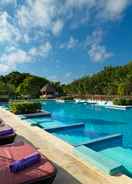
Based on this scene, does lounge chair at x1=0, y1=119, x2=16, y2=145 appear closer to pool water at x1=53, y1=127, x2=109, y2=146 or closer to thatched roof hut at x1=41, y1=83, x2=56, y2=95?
pool water at x1=53, y1=127, x2=109, y2=146

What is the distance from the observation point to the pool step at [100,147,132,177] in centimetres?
658

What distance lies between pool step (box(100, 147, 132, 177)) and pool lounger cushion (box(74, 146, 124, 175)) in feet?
5.25

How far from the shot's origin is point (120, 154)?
734 centimetres

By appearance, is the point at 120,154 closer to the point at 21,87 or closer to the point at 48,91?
the point at 21,87

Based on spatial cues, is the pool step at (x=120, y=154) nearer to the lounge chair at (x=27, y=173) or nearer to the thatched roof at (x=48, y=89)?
the lounge chair at (x=27, y=173)

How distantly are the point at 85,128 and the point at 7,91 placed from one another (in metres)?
25.7

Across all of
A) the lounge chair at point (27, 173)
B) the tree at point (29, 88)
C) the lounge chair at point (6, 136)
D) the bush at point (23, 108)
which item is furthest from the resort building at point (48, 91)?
the lounge chair at point (27, 173)

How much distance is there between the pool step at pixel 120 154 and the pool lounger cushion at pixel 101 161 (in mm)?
1600

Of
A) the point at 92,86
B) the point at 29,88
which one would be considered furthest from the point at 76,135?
the point at 29,88

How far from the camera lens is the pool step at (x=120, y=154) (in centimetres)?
658

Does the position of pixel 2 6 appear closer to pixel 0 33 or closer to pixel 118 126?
pixel 0 33

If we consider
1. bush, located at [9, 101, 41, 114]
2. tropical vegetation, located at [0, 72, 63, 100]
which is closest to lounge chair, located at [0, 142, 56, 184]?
bush, located at [9, 101, 41, 114]

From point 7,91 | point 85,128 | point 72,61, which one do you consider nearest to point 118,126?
point 85,128

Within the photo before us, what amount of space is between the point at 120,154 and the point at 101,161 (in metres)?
2.85
